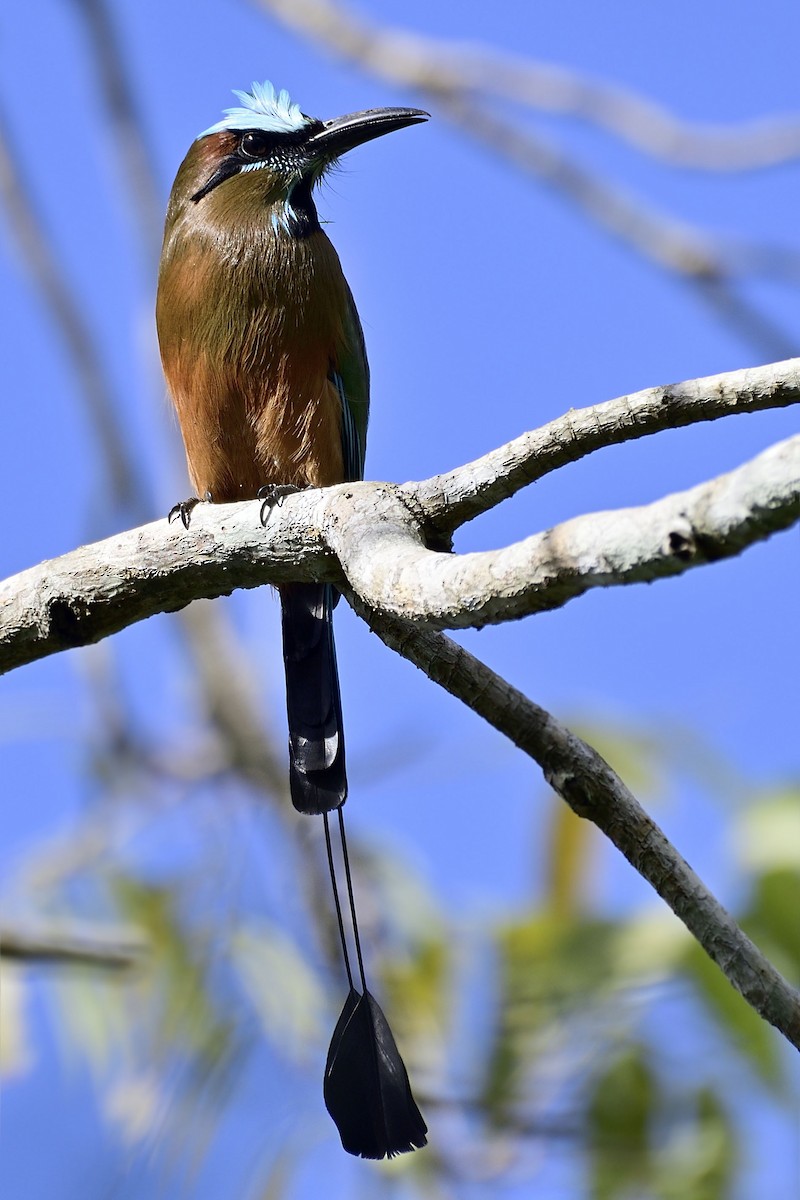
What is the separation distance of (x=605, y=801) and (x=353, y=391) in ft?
6.10

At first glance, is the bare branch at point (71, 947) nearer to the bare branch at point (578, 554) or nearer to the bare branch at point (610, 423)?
the bare branch at point (578, 554)

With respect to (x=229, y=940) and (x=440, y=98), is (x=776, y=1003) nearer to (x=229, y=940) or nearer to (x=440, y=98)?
(x=229, y=940)

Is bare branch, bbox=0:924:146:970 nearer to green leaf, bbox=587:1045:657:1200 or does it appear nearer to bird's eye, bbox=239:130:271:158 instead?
green leaf, bbox=587:1045:657:1200

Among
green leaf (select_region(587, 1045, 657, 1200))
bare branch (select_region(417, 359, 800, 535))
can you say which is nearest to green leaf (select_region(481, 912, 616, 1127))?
green leaf (select_region(587, 1045, 657, 1200))

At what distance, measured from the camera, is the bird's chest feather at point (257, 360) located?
3.55 meters

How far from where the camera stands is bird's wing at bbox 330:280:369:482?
372 centimetres

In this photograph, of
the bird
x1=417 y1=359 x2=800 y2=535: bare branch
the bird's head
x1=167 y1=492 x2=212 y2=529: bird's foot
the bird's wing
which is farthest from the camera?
the bird's head

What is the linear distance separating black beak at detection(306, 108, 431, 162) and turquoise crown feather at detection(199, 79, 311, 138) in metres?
0.08

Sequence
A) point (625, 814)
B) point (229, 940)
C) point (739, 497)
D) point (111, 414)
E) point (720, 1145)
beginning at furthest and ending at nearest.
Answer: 1. point (111, 414)
2. point (229, 940)
3. point (720, 1145)
4. point (625, 814)
5. point (739, 497)

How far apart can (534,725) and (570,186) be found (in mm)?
3096

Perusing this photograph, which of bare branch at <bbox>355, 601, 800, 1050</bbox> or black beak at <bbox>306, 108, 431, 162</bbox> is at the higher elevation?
black beak at <bbox>306, 108, 431, 162</bbox>

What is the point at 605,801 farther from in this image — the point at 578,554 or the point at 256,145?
the point at 256,145

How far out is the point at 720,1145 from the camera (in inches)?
121

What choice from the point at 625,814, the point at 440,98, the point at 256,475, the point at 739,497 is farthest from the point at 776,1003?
the point at 440,98
